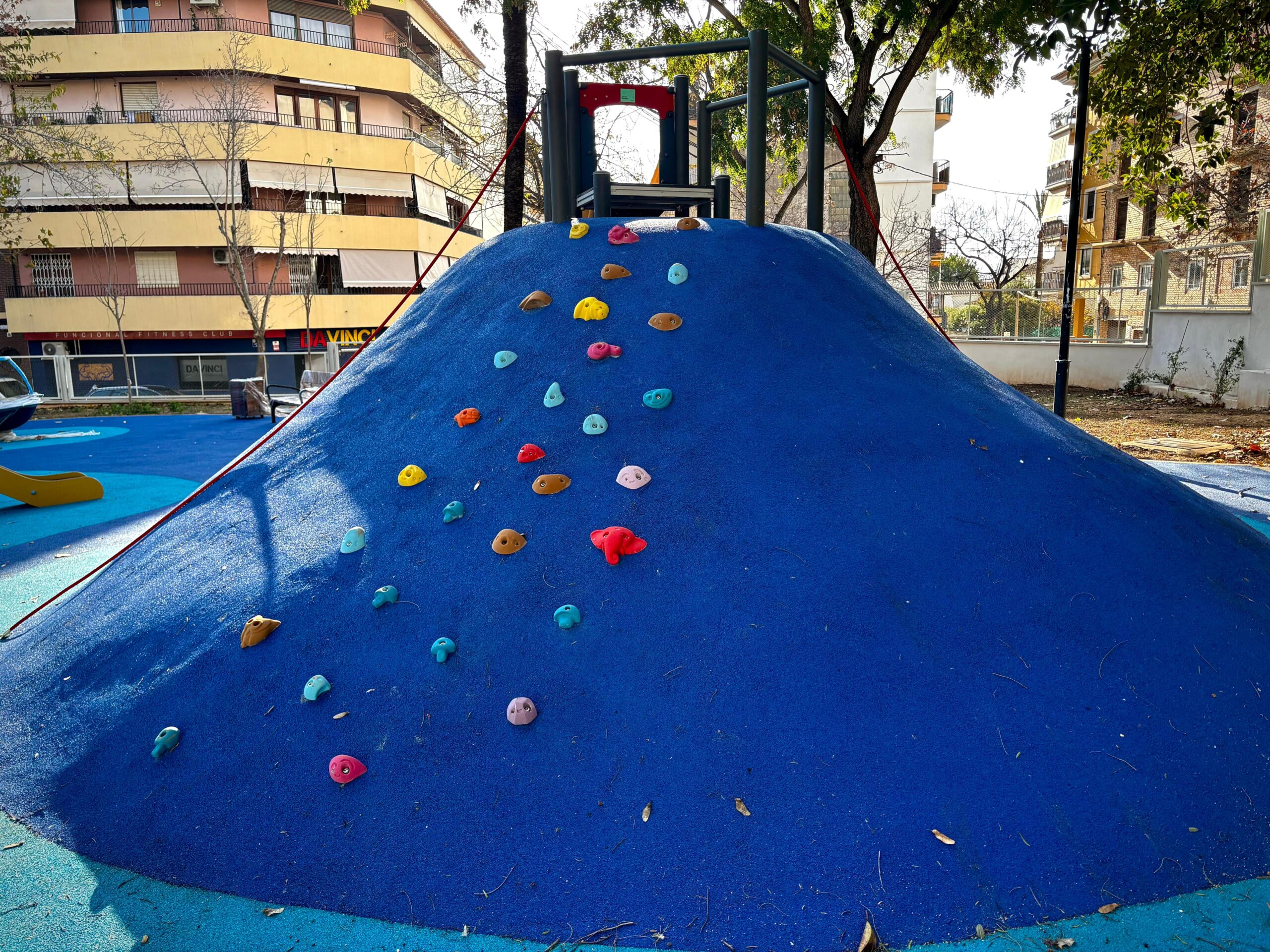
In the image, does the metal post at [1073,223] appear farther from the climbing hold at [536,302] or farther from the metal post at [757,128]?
the climbing hold at [536,302]

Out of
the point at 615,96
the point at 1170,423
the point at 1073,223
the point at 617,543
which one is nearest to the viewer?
the point at 617,543

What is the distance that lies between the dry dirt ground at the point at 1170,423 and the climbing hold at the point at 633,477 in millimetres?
7881

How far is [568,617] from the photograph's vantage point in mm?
3240

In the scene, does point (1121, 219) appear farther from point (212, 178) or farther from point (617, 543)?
point (617, 543)

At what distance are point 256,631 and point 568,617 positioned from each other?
131 centimetres

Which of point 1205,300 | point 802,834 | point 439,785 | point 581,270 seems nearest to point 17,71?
point 581,270

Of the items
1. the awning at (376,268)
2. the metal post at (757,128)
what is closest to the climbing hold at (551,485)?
the metal post at (757,128)

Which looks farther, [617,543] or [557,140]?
[557,140]

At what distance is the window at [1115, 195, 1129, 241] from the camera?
32906 mm

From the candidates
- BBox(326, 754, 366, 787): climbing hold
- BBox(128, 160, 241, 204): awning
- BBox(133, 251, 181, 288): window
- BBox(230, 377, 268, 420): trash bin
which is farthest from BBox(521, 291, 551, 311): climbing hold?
BBox(133, 251, 181, 288): window

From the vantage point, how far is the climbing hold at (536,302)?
4816 mm

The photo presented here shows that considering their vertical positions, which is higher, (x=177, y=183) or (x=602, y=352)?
(x=177, y=183)

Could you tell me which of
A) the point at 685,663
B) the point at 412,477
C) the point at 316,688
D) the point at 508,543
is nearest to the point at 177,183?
the point at 412,477

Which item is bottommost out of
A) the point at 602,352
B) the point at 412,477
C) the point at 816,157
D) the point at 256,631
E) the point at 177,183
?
the point at 256,631
